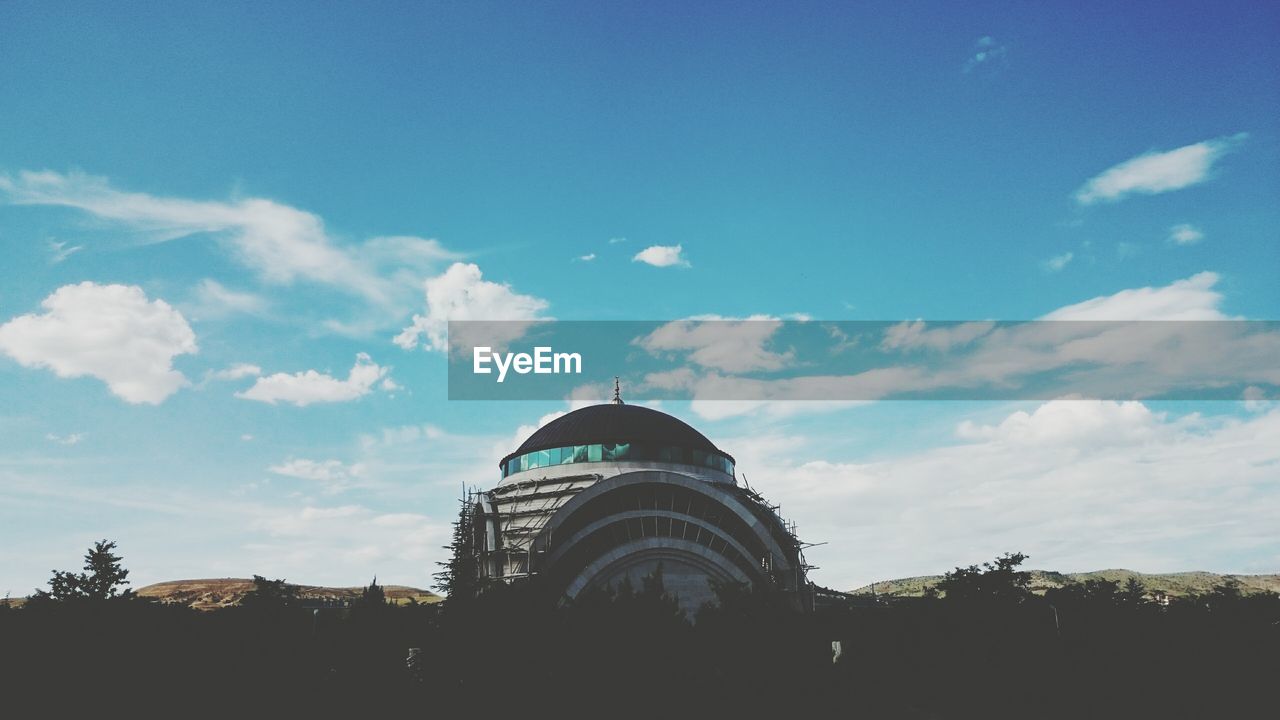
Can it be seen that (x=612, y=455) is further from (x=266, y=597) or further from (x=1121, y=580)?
(x=1121, y=580)

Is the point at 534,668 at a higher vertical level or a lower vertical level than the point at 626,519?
lower

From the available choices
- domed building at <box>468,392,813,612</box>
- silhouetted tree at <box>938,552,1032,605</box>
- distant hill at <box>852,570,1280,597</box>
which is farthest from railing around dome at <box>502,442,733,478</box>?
distant hill at <box>852,570,1280,597</box>

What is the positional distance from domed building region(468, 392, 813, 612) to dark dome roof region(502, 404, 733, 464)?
0.10 m

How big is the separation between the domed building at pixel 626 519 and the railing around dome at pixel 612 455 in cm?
7

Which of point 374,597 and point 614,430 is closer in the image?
point 374,597

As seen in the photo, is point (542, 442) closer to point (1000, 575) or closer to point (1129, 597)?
point (1000, 575)

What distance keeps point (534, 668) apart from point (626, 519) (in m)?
23.6

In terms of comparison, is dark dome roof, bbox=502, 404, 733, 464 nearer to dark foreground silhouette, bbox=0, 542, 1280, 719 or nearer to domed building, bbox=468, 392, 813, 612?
domed building, bbox=468, 392, 813, 612

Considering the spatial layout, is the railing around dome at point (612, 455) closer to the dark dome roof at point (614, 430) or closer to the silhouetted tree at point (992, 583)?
the dark dome roof at point (614, 430)

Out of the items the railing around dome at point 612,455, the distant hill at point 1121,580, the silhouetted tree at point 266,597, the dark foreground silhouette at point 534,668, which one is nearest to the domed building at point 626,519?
the railing around dome at point 612,455

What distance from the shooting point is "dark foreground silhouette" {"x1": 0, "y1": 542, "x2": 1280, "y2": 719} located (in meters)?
22.1

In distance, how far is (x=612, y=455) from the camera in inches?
2084

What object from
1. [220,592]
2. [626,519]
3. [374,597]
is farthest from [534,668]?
[220,592]

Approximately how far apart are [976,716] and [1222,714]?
928cm
